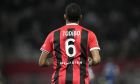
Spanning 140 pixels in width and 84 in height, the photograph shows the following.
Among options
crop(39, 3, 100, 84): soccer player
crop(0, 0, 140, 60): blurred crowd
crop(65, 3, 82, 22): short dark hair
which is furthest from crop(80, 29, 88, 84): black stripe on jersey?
crop(0, 0, 140, 60): blurred crowd

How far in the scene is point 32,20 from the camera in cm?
2039

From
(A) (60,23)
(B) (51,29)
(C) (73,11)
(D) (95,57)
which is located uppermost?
(A) (60,23)

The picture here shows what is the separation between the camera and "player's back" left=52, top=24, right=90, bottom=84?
6875mm

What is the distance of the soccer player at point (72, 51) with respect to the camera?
688 cm

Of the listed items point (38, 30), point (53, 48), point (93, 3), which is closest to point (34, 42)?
point (38, 30)

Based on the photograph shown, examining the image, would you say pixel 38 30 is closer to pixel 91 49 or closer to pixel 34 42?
pixel 34 42

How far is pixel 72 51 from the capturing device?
687 centimetres

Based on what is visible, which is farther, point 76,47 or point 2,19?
point 2,19

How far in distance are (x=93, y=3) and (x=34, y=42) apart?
2071mm

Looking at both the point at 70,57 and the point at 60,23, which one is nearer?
the point at 70,57

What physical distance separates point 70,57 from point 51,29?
42.7 feet

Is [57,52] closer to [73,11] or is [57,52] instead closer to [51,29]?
[73,11]

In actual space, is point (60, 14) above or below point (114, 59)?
above

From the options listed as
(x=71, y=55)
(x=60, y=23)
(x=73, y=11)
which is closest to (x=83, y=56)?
(x=71, y=55)
